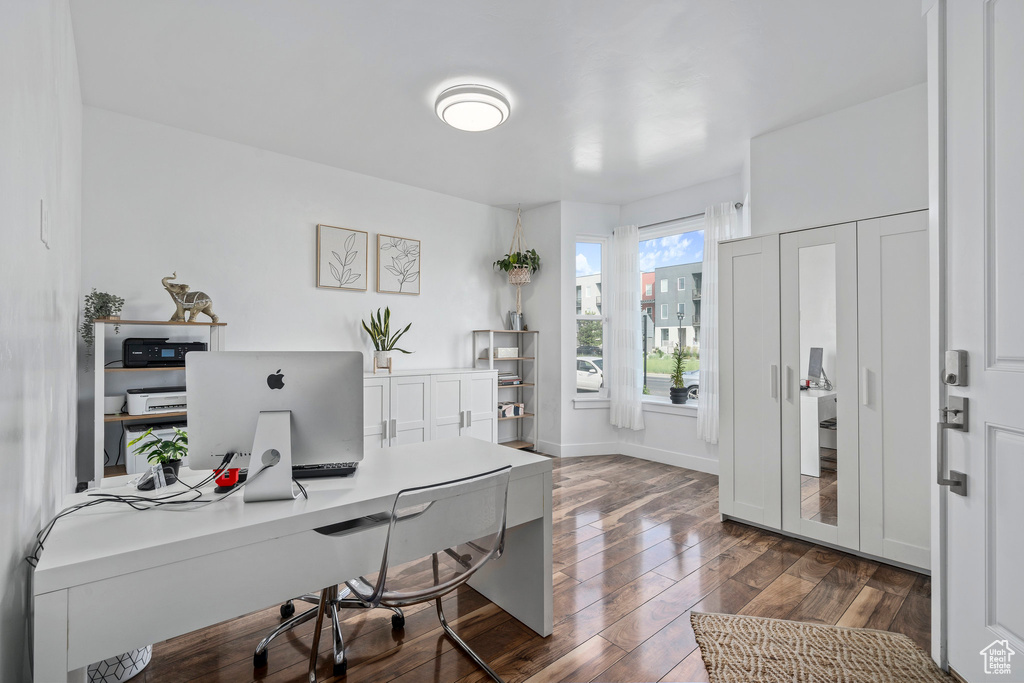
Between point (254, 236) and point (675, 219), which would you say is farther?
point (675, 219)

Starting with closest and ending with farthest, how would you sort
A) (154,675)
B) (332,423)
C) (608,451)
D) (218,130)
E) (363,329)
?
(332,423), (154,675), (218,130), (363,329), (608,451)

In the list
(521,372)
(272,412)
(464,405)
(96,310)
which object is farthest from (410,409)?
(272,412)

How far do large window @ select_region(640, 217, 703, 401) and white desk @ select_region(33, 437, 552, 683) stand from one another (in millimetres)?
3426

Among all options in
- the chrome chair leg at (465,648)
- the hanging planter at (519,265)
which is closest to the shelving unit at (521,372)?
the hanging planter at (519,265)

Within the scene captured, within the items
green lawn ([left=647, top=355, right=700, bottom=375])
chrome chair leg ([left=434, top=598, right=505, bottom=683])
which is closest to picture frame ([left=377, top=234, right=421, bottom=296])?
green lawn ([left=647, top=355, right=700, bottom=375])

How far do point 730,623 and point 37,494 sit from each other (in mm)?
2542

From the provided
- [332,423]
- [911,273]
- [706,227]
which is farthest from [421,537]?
[706,227]

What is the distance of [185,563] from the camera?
1.15m

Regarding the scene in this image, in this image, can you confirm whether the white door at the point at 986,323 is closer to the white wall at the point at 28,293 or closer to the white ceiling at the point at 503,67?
the white ceiling at the point at 503,67

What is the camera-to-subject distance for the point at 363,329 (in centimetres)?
416

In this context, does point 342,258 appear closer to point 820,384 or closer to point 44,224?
point 44,224

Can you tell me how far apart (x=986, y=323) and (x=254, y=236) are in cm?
414

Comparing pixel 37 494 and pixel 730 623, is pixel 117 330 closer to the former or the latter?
pixel 37 494

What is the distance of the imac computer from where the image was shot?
4.70 ft
